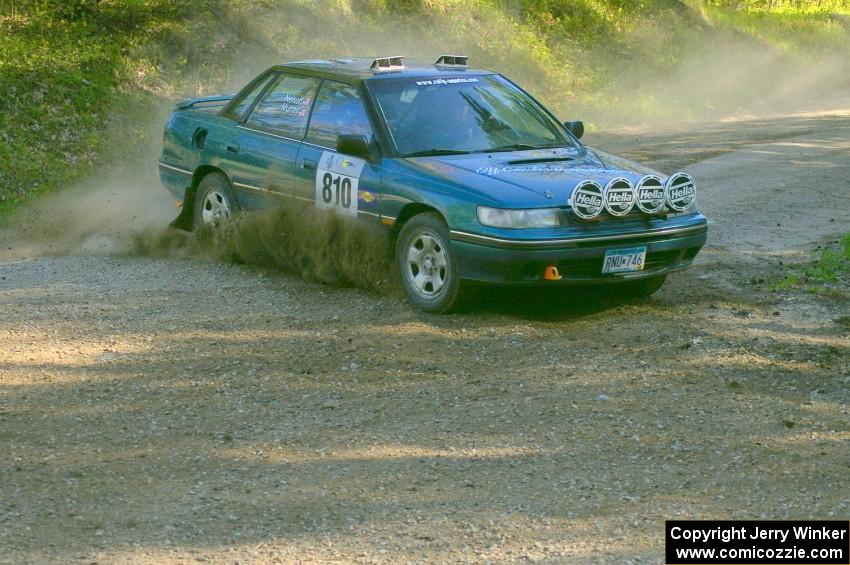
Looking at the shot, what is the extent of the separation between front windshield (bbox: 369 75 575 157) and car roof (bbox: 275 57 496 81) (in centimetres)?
10

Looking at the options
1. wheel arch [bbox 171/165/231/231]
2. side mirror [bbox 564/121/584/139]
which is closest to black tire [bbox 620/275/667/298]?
side mirror [bbox 564/121/584/139]

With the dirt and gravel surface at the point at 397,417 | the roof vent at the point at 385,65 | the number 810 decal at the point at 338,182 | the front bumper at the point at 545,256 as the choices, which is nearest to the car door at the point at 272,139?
the number 810 decal at the point at 338,182

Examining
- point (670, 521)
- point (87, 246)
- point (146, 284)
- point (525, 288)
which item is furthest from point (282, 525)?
point (87, 246)

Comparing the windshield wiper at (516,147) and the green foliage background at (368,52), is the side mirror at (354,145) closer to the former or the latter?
the windshield wiper at (516,147)

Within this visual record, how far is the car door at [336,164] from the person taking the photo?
8.67 meters

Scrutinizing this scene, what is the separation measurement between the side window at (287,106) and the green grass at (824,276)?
3741 mm

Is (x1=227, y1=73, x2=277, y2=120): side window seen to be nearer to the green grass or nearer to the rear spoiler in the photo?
the rear spoiler

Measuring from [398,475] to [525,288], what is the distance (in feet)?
9.16

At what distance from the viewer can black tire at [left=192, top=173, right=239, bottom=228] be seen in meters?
9.91

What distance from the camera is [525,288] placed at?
8.13 m

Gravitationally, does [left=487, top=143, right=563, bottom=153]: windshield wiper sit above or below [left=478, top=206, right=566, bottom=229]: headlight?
above

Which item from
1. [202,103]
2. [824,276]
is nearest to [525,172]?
[824,276]

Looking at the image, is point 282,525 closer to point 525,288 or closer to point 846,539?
point 846,539

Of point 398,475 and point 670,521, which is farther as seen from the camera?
point 398,475
